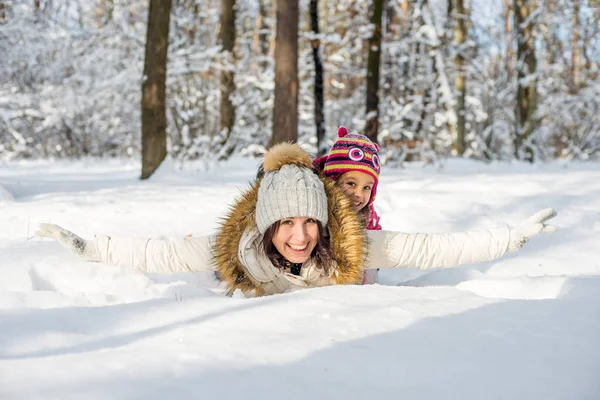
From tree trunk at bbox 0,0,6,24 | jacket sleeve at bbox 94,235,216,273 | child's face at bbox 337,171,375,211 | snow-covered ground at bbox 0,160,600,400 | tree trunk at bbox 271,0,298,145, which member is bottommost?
jacket sleeve at bbox 94,235,216,273

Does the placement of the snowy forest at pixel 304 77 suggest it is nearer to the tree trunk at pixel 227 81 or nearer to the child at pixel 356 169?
the tree trunk at pixel 227 81

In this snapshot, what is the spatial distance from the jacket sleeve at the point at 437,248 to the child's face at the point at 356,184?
1.82 ft

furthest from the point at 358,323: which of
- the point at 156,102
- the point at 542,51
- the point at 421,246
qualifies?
the point at 542,51

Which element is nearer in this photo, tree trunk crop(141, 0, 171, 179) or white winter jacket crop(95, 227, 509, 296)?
white winter jacket crop(95, 227, 509, 296)

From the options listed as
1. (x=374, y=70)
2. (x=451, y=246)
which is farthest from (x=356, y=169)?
(x=374, y=70)

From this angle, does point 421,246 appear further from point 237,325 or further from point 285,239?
point 237,325

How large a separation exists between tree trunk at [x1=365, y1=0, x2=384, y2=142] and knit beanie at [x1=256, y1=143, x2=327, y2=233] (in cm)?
702

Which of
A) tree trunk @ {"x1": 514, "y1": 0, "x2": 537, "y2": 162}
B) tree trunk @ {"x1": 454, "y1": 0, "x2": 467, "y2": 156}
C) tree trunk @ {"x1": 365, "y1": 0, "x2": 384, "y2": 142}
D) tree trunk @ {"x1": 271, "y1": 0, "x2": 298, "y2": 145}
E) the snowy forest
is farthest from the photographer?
tree trunk @ {"x1": 454, "y1": 0, "x2": 467, "y2": 156}

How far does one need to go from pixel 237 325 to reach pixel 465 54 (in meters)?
12.6

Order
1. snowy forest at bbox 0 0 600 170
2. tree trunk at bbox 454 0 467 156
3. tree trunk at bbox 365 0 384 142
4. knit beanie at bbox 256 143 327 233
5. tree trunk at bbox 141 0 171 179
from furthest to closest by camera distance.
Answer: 1. tree trunk at bbox 454 0 467 156
2. snowy forest at bbox 0 0 600 170
3. tree trunk at bbox 365 0 384 142
4. tree trunk at bbox 141 0 171 179
5. knit beanie at bbox 256 143 327 233

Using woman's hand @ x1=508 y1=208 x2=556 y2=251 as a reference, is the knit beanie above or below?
above

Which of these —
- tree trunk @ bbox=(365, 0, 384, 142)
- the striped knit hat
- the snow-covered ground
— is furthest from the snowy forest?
the snow-covered ground

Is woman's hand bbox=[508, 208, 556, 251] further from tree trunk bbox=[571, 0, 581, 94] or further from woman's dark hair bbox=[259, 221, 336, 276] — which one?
tree trunk bbox=[571, 0, 581, 94]

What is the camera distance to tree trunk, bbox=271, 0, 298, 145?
7.25 meters
